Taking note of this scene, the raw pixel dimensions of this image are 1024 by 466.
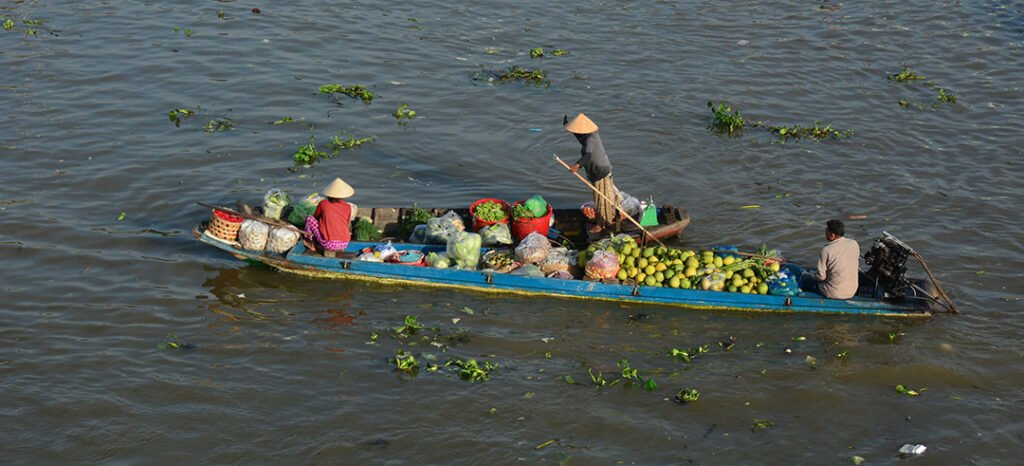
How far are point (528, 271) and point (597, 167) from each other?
5.46 feet

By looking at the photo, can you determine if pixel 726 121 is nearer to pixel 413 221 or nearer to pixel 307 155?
pixel 413 221

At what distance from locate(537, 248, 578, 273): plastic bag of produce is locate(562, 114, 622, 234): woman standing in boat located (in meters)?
0.77

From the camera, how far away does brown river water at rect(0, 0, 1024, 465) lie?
873cm

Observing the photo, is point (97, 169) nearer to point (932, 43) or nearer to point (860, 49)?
point (860, 49)

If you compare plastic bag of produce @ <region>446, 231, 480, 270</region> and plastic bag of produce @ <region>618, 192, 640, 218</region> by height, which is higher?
plastic bag of produce @ <region>618, 192, 640, 218</region>

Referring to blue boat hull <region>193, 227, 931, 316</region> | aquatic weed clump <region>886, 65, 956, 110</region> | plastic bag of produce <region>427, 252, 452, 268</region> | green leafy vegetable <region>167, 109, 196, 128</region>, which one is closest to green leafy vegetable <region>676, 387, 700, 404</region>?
blue boat hull <region>193, 227, 931, 316</region>

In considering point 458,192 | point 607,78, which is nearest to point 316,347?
point 458,192

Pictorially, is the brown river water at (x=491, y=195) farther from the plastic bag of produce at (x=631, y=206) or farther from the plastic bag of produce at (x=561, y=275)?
the plastic bag of produce at (x=631, y=206)

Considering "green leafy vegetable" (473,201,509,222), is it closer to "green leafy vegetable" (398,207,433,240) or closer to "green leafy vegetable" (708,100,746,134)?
"green leafy vegetable" (398,207,433,240)

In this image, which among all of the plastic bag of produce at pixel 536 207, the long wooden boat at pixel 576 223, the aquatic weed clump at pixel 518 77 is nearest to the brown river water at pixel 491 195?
the aquatic weed clump at pixel 518 77

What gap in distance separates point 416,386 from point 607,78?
9166 mm

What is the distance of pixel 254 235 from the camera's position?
10.8 meters

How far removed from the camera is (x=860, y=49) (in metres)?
18.4

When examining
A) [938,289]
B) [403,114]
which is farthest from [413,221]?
[938,289]
